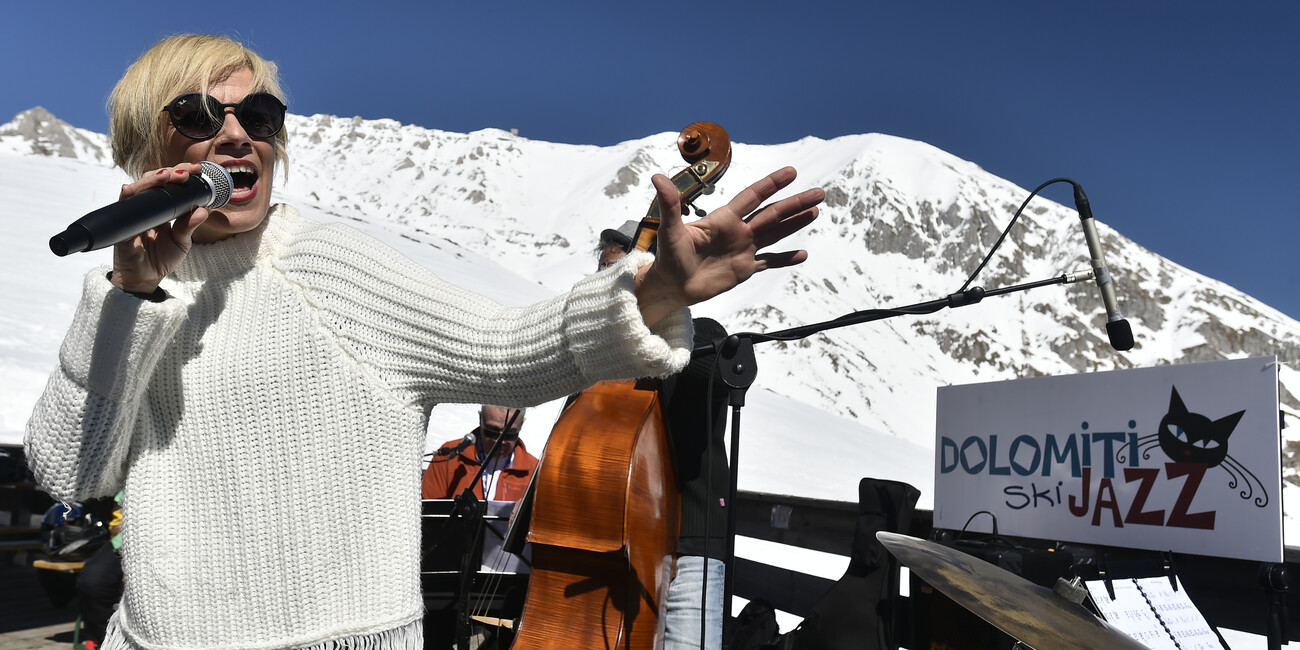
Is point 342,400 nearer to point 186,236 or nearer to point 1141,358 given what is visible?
point 186,236

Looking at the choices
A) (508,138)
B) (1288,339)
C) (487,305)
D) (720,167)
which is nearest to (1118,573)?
(720,167)

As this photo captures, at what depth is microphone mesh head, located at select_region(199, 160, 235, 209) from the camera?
133cm

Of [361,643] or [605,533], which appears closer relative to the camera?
[361,643]

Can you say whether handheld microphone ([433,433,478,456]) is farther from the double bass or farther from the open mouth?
the open mouth

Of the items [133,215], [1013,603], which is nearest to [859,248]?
[1013,603]

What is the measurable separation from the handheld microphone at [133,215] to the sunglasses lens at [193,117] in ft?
0.59

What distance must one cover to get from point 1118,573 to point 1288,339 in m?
105

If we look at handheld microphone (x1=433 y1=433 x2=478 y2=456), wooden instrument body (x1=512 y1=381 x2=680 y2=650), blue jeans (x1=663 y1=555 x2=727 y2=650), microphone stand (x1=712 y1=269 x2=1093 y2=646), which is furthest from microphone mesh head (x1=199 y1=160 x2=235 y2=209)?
handheld microphone (x1=433 y1=433 x2=478 y2=456)

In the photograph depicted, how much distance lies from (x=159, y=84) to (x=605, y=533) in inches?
80.1

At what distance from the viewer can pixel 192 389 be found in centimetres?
140

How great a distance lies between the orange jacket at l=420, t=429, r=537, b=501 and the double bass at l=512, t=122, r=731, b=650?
2278 millimetres

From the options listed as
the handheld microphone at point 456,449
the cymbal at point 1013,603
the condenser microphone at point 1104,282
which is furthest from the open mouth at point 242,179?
the handheld microphone at point 456,449

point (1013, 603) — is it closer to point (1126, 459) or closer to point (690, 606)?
point (690, 606)

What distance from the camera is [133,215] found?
45.7 inches
